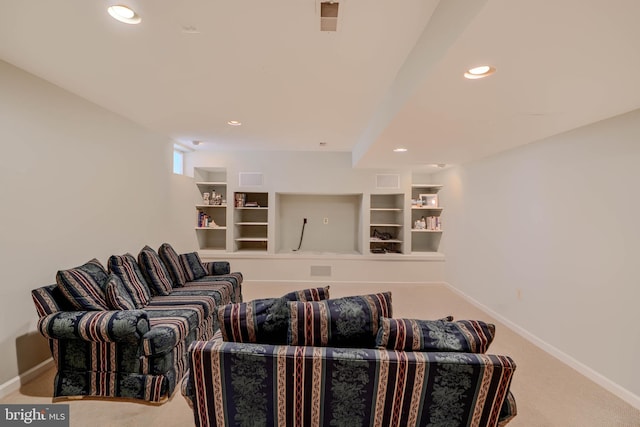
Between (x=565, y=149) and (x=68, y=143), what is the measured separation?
4808 mm

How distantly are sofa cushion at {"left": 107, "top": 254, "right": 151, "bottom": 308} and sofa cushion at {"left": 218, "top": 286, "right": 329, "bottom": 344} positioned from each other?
61.4 inches

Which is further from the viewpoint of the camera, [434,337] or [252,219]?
[252,219]

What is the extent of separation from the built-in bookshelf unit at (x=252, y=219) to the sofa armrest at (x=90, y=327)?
355 centimetres

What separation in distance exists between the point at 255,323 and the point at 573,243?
3045mm

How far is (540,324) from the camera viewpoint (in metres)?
3.15

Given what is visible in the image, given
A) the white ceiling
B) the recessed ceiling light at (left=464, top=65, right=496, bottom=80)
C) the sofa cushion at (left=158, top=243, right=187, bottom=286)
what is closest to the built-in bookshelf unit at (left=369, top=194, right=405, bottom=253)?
the white ceiling

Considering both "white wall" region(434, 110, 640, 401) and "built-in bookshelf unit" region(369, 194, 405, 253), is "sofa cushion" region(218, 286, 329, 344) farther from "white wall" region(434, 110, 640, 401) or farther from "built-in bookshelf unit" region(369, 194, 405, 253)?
"built-in bookshelf unit" region(369, 194, 405, 253)

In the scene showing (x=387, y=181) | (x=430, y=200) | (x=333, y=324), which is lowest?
(x=333, y=324)

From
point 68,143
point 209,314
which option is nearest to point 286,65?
point 68,143

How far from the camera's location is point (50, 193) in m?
2.55

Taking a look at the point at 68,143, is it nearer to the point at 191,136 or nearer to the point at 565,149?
the point at 191,136

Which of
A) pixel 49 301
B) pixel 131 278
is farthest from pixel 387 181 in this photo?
pixel 49 301

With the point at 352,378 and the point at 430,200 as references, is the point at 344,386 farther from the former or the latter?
the point at 430,200

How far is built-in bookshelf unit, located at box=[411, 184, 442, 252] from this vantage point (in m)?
5.77
